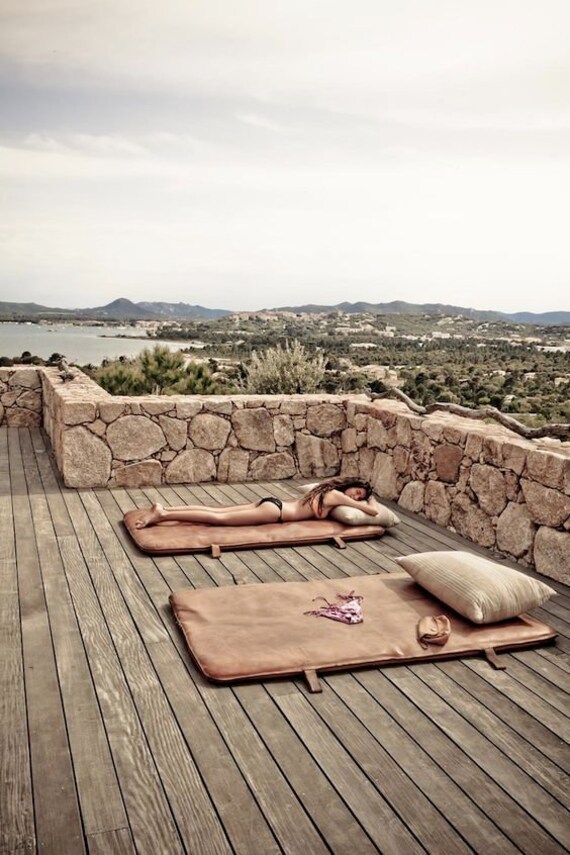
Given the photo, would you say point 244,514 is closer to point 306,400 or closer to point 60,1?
point 306,400

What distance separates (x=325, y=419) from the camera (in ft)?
21.0

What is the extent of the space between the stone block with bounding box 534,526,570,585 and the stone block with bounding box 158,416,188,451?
2.91 meters

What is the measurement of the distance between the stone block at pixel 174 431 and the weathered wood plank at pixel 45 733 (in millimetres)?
2094

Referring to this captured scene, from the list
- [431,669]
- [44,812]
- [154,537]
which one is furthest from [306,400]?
[44,812]

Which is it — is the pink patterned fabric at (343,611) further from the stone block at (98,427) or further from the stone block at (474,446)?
the stone block at (98,427)

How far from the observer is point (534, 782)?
88.4 inches

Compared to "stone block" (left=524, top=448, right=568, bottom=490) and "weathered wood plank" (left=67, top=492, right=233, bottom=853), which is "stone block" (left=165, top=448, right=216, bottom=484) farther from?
"stone block" (left=524, top=448, right=568, bottom=490)

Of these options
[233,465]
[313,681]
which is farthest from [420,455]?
[313,681]

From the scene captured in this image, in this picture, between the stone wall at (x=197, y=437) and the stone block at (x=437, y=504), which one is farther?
the stone wall at (x=197, y=437)

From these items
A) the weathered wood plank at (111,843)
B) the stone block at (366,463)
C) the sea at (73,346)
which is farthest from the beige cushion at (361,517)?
the sea at (73,346)

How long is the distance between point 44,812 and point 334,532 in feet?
9.15

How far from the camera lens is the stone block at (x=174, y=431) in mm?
5906

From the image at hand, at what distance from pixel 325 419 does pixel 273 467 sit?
24.2 inches

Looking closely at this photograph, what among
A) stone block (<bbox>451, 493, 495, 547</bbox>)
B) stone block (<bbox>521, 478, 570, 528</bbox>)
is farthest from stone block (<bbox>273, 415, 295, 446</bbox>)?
stone block (<bbox>521, 478, 570, 528</bbox>)
